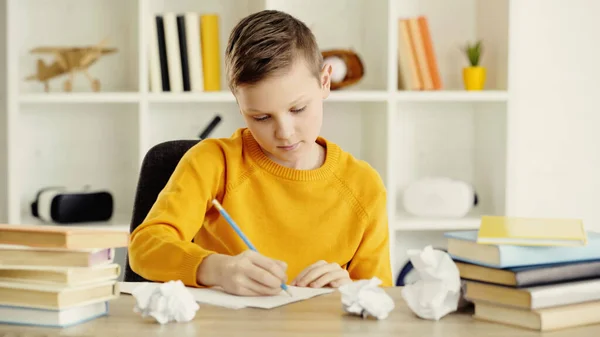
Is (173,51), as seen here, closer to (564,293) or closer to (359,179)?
(359,179)

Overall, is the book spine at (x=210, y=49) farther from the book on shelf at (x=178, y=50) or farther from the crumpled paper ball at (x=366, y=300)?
the crumpled paper ball at (x=366, y=300)

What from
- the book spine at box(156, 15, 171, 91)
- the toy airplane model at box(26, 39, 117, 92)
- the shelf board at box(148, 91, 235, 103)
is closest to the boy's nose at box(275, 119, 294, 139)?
the shelf board at box(148, 91, 235, 103)

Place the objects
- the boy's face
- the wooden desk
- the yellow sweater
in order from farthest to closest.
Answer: the yellow sweater
the boy's face
the wooden desk

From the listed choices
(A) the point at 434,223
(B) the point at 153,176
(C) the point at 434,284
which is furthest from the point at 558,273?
(A) the point at 434,223

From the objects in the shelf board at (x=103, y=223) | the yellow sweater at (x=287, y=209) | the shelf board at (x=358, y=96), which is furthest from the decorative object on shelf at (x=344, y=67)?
the yellow sweater at (x=287, y=209)

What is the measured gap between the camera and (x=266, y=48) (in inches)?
59.1

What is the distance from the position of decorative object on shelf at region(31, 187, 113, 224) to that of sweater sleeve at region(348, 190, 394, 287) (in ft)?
4.70

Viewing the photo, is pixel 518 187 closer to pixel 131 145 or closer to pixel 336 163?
pixel 131 145

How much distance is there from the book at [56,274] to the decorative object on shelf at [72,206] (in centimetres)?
180

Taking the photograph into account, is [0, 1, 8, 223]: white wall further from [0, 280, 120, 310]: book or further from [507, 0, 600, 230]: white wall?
[0, 280, 120, 310]: book

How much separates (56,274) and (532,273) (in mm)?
578

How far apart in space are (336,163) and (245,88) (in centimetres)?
33

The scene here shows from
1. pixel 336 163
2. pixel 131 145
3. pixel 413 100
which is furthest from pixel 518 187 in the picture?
pixel 336 163

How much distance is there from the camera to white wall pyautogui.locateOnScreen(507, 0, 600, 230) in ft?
10.6
